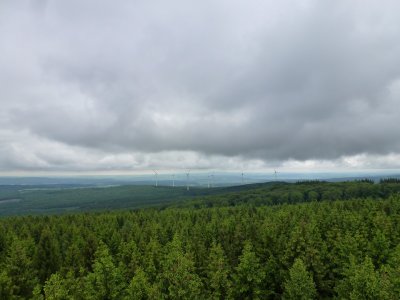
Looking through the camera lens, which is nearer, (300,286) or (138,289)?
(138,289)

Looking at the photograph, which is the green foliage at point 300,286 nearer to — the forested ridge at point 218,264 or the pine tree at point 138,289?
the forested ridge at point 218,264

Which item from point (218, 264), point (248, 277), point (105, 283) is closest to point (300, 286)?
point (248, 277)

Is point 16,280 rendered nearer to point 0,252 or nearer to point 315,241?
point 0,252

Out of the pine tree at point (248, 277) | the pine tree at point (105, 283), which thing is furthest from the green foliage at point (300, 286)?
the pine tree at point (105, 283)

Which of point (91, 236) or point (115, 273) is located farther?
point (91, 236)

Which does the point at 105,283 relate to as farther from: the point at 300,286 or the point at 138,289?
the point at 300,286

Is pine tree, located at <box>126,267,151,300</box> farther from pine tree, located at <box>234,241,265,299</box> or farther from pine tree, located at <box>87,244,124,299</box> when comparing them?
pine tree, located at <box>234,241,265,299</box>

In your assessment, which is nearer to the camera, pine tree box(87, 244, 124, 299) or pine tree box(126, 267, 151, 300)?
pine tree box(126, 267, 151, 300)

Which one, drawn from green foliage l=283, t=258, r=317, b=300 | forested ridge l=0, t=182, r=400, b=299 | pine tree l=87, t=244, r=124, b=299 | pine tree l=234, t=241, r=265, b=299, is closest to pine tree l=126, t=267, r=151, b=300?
forested ridge l=0, t=182, r=400, b=299

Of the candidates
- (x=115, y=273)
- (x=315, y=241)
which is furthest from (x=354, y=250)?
(x=115, y=273)

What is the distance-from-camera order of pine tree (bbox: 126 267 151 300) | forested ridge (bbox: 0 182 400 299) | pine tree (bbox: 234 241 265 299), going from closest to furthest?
pine tree (bbox: 126 267 151 300) → forested ridge (bbox: 0 182 400 299) → pine tree (bbox: 234 241 265 299)

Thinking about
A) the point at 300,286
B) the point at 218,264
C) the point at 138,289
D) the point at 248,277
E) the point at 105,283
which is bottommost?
the point at 248,277
